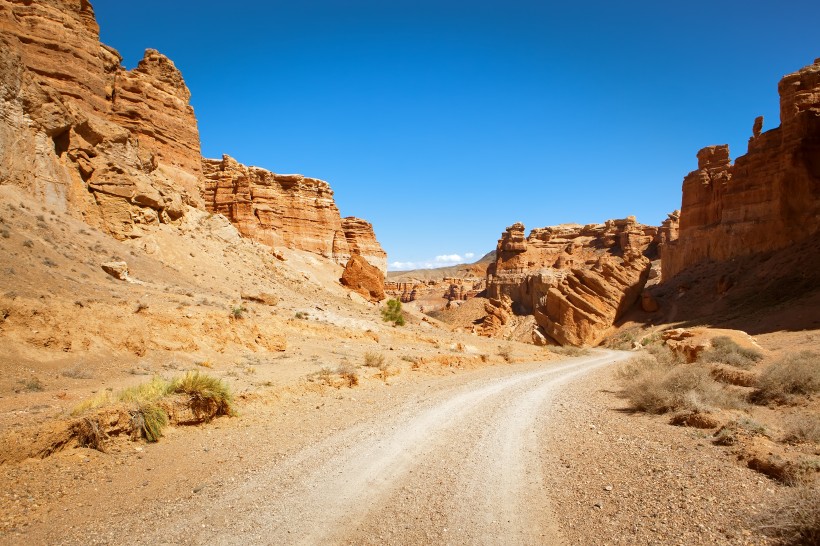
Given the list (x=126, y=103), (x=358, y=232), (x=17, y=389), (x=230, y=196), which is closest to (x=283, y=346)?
(x=17, y=389)

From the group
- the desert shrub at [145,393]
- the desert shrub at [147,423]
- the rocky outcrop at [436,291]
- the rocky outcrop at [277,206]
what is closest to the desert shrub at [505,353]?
the desert shrub at [145,393]

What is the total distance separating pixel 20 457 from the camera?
5520 millimetres

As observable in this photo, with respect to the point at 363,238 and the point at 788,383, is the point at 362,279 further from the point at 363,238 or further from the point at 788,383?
the point at 788,383

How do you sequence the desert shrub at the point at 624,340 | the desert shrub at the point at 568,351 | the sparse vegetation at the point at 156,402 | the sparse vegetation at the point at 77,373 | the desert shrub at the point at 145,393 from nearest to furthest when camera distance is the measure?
the sparse vegetation at the point at 156,402
the desert shrub at the point at 145,393
the sparse vegetation at the point at 77,373
the desert shrub at the point at 568,351
the desert shrub at the point at 624,340

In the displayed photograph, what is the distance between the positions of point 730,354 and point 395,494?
11.9m

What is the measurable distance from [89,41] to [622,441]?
106 feet

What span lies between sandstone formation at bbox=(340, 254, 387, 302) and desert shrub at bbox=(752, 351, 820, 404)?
3298 cm

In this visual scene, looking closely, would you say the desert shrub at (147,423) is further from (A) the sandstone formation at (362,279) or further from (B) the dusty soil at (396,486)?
(A) the sandstone formation at (362,279)

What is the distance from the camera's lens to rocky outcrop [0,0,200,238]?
19.7m

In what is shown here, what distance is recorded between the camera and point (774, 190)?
125 ft

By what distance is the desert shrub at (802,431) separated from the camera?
6.10 metres

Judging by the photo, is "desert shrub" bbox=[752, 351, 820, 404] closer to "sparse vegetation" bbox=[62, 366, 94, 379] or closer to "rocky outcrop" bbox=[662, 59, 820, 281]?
"sparse vegetation" bbox=[62, 366, 94, 379]

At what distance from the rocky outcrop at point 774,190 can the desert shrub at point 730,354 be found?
1067 inches

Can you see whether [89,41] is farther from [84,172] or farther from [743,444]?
[743,444]
